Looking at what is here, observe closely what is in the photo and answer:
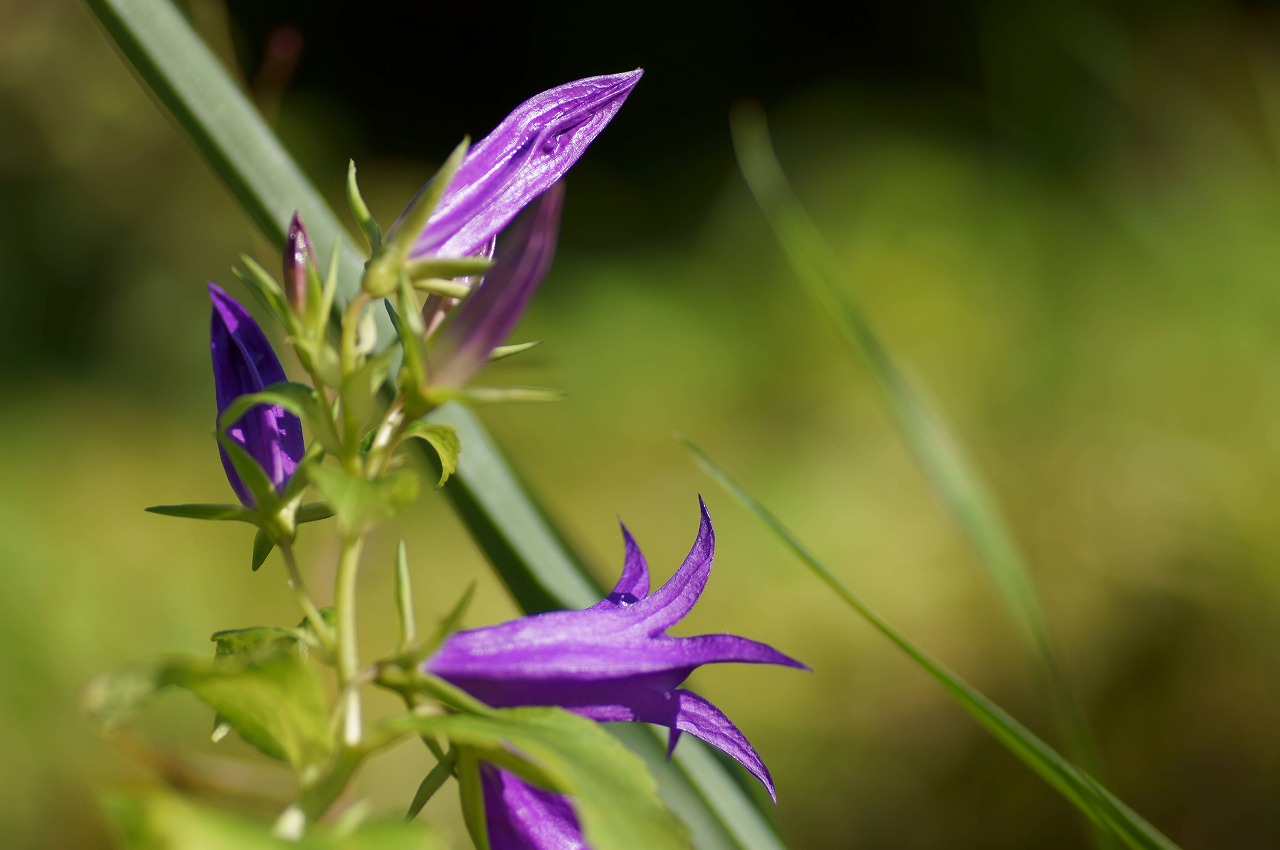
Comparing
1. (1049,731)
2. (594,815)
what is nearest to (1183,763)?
(1049,731)

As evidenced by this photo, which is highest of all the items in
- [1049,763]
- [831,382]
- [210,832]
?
[210,832]

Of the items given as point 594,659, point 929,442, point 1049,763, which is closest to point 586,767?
point 594,659

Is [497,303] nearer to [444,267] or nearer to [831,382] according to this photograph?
[444,267]

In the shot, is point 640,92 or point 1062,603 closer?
point 1062,603

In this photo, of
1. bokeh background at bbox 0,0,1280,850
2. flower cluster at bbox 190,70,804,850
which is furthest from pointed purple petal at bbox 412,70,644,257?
bokeh background at bbox 0,0,1280,850

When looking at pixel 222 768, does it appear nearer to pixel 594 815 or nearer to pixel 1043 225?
pixel 594 815

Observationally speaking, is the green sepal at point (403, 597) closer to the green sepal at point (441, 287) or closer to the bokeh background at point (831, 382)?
the green sepal at point (441, 287)
